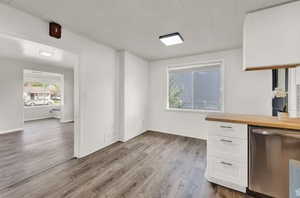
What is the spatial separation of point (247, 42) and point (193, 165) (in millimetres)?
2136

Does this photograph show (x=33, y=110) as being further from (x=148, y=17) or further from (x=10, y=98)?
(x=148, y=17)

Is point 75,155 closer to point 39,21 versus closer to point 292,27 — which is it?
point 39,21

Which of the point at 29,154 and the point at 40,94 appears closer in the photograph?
the point at 29,154

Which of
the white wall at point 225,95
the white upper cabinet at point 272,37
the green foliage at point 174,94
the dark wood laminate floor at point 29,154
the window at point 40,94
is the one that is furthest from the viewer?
the window at point 40,94

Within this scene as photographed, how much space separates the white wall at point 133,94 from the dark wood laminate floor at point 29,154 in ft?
4.83

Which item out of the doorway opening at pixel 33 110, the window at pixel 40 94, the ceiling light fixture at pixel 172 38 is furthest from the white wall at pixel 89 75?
the window at pixel 40 94

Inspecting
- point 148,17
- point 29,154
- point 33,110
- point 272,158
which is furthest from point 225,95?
point 33,110

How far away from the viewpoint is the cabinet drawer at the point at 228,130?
1.72 meters

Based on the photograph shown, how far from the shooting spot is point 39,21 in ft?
6.79

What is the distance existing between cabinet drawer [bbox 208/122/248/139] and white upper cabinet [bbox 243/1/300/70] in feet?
2.77

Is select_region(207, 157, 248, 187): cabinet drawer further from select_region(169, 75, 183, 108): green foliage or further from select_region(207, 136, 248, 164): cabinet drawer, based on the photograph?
select_region(169, 75, 183, 108): green foliage

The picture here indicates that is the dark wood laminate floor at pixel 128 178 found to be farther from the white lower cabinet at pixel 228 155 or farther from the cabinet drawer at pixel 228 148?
the cabinet drawer at pixel 228 148

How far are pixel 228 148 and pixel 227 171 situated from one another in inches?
12.3

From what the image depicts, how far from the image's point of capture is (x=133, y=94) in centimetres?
394
